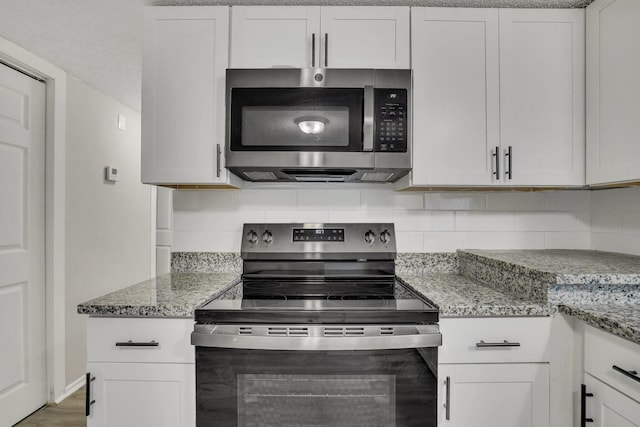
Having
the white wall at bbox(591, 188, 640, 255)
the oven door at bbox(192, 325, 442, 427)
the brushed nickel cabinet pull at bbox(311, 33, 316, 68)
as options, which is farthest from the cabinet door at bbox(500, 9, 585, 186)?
the oven door at bbox(192, 325, 442, 427)

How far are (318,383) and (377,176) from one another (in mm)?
991

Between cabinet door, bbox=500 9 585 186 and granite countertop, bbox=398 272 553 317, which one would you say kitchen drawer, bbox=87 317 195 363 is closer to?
granite countertop, bbox=398 272 553 317

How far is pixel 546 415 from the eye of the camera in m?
1.29

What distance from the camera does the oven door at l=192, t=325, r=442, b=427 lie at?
1.25m

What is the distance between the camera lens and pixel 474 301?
1347 mm

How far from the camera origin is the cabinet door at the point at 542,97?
170 cm

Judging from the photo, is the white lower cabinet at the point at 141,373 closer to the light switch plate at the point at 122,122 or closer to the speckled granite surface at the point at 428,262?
the speckled granite surface at the point at 428,262

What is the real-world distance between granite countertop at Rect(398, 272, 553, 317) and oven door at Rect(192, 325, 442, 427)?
0.13 meters

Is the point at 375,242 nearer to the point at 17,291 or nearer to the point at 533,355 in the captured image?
the point at 533,355

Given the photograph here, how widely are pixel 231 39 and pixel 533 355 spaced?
176cm

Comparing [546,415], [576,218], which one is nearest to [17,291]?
[546,415]

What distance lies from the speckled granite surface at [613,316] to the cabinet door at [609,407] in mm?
185

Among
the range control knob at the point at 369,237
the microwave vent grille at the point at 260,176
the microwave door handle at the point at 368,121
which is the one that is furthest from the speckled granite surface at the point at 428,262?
the microwave vent grille at the point at 260,176

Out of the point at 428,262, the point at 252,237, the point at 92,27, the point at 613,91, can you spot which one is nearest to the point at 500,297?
the point at 428,262
